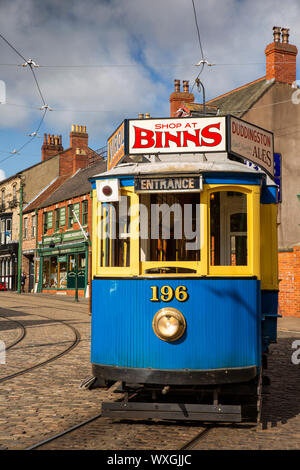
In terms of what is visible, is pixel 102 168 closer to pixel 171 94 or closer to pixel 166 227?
pixel 171 94

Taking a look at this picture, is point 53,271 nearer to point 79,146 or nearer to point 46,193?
point 46,193

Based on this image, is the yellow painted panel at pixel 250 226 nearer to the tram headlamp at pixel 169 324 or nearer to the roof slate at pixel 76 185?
the tram headlamp at pixel 169 324

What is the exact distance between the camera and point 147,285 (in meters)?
5.73

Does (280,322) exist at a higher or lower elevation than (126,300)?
lower

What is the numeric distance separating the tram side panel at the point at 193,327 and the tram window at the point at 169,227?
1.32ft

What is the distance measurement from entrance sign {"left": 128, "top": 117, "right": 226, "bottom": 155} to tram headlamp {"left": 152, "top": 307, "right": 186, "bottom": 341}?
1.91 metres

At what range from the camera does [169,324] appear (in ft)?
18.4

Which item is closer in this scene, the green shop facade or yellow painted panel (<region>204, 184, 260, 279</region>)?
yellow painted panel (<region>204, 184, 260, 279</region>)

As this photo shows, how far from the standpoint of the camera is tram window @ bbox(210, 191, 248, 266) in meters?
5.91

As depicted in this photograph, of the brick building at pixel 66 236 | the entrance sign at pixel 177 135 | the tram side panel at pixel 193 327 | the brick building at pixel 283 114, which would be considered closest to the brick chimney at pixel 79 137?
the brick building at pixel 66 236

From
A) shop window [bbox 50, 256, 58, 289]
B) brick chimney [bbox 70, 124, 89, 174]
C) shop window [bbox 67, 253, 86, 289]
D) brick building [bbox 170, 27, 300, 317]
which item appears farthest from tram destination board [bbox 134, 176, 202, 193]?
brick chimney [bbox 70, 124, 89, 174]

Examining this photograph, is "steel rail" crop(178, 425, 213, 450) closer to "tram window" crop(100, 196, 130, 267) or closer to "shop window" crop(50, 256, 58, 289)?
"tram window" crop(100, 196, 130, 267)

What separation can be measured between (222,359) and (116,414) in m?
1.25
